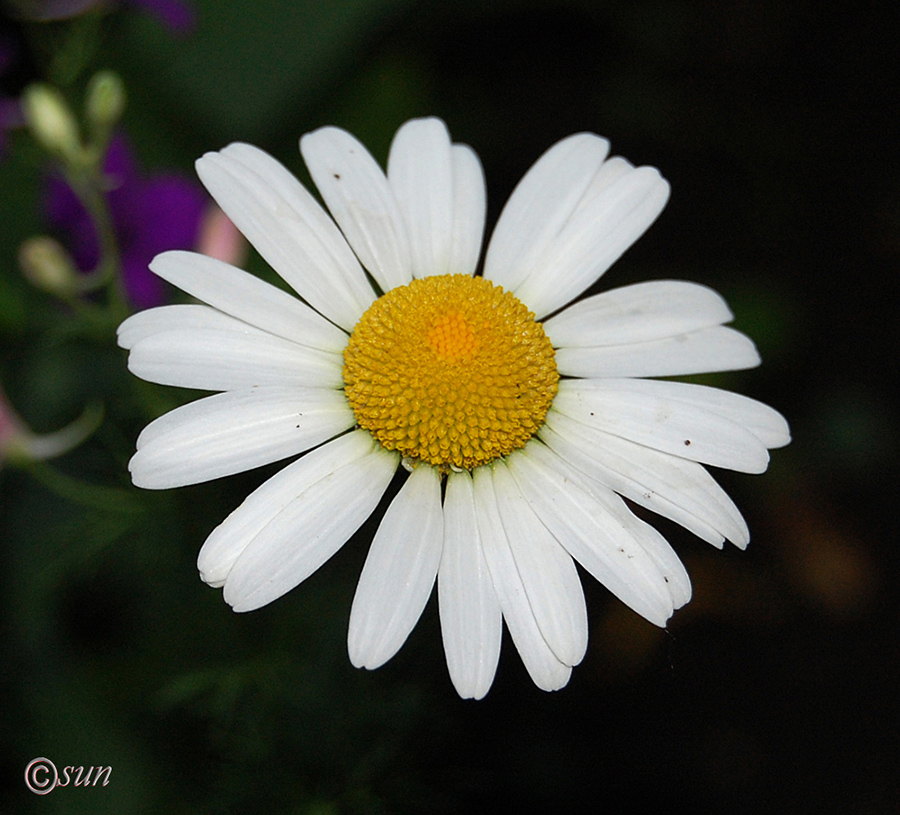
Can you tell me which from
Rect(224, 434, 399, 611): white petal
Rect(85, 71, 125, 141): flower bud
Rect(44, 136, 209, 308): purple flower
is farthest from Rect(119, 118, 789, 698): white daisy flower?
Rect(44, 136, 209, 308): purple flower

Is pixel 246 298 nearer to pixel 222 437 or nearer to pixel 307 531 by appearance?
pixel 222 437

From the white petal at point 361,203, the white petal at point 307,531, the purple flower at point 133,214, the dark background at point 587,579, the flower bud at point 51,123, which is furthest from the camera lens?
the purple flower at point 133,214

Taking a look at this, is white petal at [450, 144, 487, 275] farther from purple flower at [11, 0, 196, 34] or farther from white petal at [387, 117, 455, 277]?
purple flower at [11, 0, 196, 34]

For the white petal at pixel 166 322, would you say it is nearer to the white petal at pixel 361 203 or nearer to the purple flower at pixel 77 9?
the white petal at pixel 361 203

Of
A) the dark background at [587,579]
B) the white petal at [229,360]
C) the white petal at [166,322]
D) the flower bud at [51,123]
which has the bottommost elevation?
the dark background at [587,579]

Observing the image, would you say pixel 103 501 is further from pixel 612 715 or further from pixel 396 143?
pixel 612 715

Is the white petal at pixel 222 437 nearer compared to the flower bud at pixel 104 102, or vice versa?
the white petal at pixel 222 437

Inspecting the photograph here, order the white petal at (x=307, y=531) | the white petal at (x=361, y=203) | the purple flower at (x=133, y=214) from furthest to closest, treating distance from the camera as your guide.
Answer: the purple flower at (x=133, y=214), the white petal at (x=361, y=203), the white petal at (x=307, y=531)

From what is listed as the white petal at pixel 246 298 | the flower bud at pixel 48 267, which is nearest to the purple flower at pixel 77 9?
the flower bud at pixel 48 267

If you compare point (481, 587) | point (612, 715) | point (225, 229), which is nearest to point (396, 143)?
point (225, 229)
